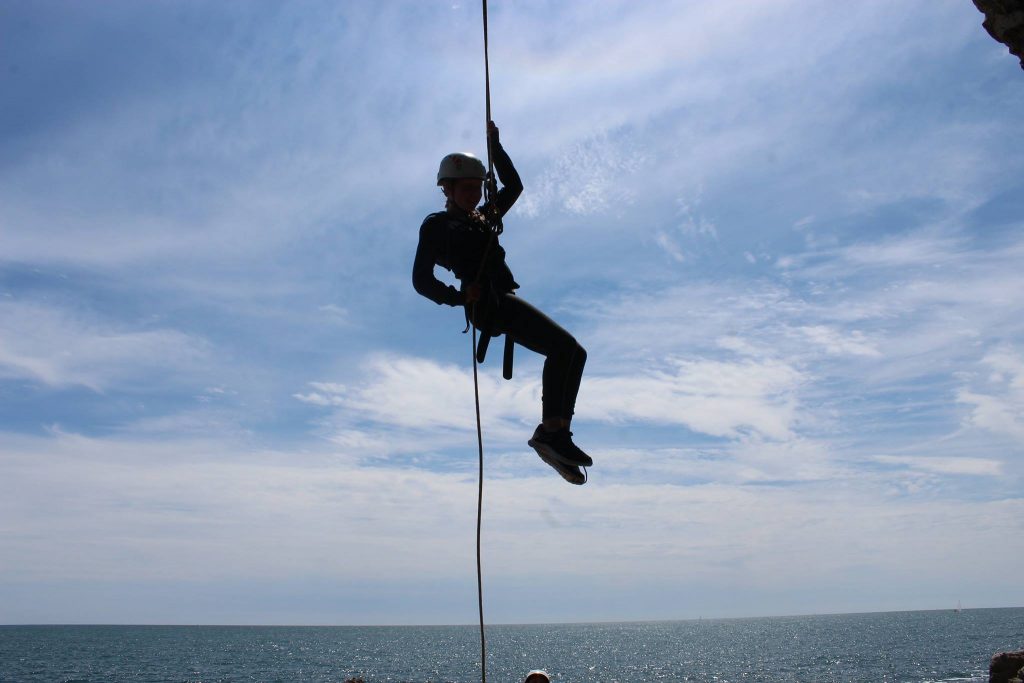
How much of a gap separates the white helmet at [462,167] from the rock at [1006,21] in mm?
3443

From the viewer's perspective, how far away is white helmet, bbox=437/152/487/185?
574 cm

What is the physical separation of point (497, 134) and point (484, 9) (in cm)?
89

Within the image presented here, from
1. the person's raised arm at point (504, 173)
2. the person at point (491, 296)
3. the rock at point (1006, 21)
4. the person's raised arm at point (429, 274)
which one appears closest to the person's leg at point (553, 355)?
the person at point (491, 296)

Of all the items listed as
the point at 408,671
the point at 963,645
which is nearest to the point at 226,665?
the point at 408,671

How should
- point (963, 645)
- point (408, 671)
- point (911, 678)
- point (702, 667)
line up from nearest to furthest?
1. point (911, 678)
2. point (702, 667)
3. point (408, 671)
4. point (963, 645)

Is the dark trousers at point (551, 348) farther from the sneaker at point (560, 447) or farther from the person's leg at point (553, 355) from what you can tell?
the sneaker at point (560, 447)

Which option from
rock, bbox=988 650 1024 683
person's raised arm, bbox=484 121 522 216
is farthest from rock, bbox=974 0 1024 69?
rock, bbox=988 650 1024 683

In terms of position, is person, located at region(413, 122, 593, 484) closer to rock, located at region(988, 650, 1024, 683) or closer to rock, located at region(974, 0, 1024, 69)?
rock, located at region(974, 0, 1024, 69)

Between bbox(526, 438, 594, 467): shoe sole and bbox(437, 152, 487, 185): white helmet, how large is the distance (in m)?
1.87

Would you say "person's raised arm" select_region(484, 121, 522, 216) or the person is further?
"person's raised arm" select_region(484, 121, 522, 216)

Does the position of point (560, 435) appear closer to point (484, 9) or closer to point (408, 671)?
point (484, 9)

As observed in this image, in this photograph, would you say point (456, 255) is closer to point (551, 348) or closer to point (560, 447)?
point (551, 348)

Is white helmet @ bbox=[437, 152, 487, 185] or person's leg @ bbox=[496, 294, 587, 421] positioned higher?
white helmet @ bbox=[437, 152, 487, 185]

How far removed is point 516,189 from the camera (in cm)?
598
